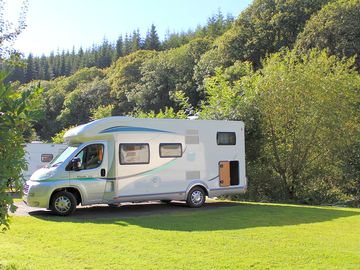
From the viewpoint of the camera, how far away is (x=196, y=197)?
14344mm

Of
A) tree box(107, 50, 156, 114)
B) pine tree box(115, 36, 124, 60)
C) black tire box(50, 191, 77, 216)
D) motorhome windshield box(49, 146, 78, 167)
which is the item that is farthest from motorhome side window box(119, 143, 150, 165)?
pine tree box(115, 36, 124, 60)

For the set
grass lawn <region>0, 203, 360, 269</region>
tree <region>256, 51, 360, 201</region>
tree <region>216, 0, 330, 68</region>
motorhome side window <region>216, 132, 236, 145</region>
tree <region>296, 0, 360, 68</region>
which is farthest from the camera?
tree <region>216, 0, 330, 68</region>

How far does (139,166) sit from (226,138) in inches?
129

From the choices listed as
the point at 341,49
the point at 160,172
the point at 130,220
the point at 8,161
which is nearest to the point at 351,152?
the point at 160,172

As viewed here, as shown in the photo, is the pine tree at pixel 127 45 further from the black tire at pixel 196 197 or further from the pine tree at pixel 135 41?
the black tire at pixel 196 197

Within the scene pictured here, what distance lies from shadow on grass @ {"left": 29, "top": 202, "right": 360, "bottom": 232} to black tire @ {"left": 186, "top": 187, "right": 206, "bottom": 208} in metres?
0.27

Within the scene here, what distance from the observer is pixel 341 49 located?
33.1 m

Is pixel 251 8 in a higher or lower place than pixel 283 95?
higher

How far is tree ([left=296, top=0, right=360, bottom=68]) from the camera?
3312 cm

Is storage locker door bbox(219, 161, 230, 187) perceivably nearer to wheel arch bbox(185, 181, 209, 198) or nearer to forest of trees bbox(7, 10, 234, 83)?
wheel arch bbox(185, 181, 209, 198)

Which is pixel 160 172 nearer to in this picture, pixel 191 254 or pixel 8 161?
pixel 191 254

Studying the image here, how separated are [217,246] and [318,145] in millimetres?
10942

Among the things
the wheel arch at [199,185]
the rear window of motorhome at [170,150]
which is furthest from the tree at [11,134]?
the wheel arch at [199,185]

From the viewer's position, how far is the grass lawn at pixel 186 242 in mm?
6737
